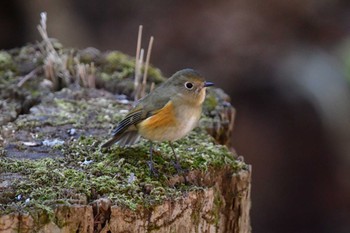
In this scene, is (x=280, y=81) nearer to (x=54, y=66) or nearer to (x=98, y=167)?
(x=54, y=66)

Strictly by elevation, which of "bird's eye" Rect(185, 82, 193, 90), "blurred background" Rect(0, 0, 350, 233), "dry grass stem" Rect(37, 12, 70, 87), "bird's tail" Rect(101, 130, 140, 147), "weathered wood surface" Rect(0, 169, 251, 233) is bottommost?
"weathered wood surface" Rect(0, 169, 251, 233)

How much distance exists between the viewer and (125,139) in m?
4.65

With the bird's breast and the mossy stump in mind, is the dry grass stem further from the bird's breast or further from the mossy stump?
the bird's breast

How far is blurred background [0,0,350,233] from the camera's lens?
9.42 metres

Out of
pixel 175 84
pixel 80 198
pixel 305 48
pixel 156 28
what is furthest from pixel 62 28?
pixel 80 198

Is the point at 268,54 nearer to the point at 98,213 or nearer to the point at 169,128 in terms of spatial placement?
the point at 169,128

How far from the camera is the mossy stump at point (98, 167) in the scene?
3684mm

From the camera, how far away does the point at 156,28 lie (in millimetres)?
10477

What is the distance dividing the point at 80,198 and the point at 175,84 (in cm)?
115

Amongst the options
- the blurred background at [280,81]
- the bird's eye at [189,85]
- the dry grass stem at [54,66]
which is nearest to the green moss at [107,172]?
the bird's eye at [189,85]

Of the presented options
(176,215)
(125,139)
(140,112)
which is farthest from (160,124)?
(176,215)

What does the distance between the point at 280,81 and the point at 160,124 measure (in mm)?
5456

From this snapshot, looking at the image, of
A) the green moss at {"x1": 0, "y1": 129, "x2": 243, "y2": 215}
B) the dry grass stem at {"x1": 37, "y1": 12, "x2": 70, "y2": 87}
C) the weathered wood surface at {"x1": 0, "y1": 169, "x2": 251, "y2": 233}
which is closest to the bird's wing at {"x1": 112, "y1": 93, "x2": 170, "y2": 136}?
the green moss at {"x1": 0, "y1": 129, "x2": 243, "y2": 215}

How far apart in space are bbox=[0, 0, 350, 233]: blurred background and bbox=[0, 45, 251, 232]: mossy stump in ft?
12.5
